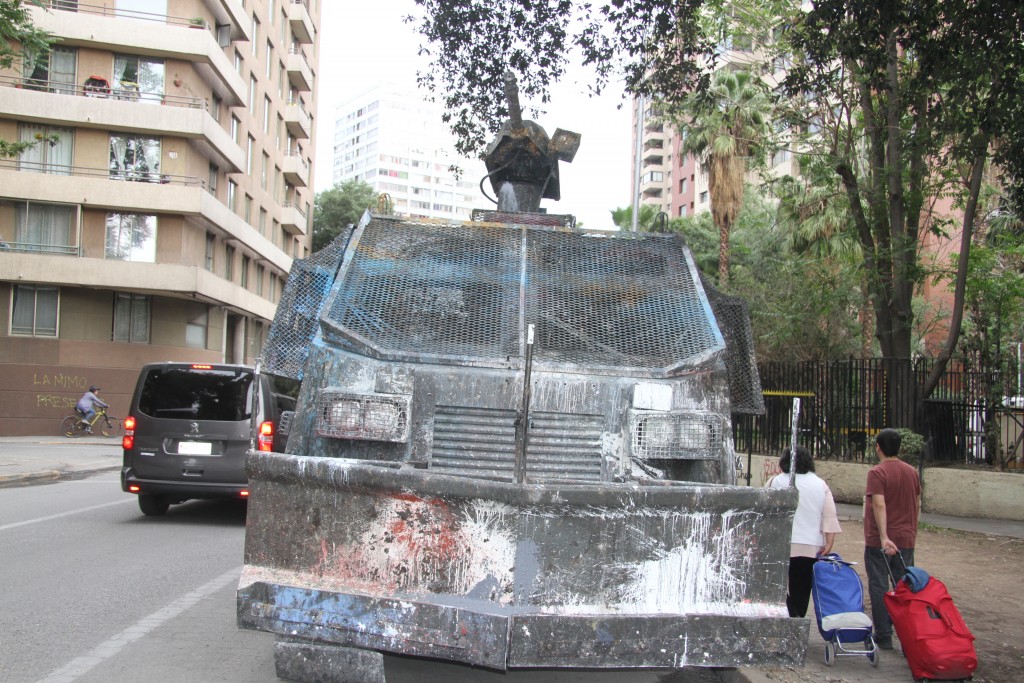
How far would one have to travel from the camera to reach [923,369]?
1412 centimetres

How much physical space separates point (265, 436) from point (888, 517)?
6579 mm

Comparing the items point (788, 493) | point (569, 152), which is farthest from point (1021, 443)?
point (788, 493)

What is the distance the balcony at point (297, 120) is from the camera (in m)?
45.7

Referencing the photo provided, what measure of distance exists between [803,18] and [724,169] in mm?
20122

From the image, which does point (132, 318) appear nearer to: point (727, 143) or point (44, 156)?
point (44, 156)

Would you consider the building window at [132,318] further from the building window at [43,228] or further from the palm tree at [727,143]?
the palm tree at [727,143]

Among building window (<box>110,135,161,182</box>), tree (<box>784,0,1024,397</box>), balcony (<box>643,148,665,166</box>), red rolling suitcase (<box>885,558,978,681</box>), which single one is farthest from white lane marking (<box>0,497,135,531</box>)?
balcony (<box>643,148,665,166</box>)

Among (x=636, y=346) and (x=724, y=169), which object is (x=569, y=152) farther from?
(x=724, y=169)

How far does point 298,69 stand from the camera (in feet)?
152

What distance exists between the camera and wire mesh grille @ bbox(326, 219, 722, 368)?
5258 mm

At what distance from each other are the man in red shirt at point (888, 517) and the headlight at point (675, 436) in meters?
2.02

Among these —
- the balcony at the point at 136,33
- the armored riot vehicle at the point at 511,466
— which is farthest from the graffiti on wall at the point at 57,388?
the armored riot vehicle at the point at 511,466

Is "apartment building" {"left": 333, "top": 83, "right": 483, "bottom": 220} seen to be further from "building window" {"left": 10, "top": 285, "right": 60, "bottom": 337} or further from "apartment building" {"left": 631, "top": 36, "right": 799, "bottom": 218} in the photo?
"building window" {"left": 10, "top": 285, "right": 60, "bottom": 337}

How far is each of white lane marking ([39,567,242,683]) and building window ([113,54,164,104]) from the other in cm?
2631
